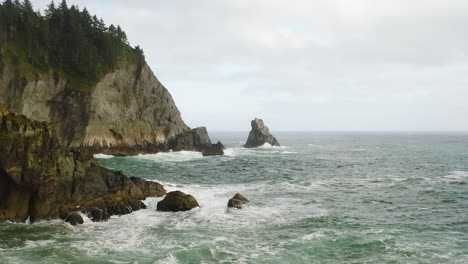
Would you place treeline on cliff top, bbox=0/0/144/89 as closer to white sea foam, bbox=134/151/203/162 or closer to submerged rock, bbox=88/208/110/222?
white sea foam, bbox=134/151/203/162

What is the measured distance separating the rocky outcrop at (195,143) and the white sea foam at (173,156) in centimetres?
237

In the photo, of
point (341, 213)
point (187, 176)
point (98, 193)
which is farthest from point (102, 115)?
point (341, 213)

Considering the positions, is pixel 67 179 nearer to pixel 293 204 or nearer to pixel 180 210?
pixel 180 210

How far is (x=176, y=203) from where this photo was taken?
108 feet

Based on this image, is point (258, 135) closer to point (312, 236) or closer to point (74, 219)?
point (74, 219)

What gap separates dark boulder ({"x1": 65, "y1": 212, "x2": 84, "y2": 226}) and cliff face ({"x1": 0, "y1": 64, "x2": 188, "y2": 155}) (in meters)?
41.6

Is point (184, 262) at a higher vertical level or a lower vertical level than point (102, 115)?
lower

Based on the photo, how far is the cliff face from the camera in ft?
211

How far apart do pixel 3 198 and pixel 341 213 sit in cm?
2786

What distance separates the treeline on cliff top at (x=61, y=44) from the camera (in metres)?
68.0

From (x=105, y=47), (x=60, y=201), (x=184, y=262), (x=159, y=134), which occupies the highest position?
(x=105, y=47)

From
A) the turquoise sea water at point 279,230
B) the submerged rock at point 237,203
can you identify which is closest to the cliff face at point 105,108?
the turquoise sea water at point 279,230

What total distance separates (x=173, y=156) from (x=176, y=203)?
48.0 metres

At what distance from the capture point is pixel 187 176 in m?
53.3
